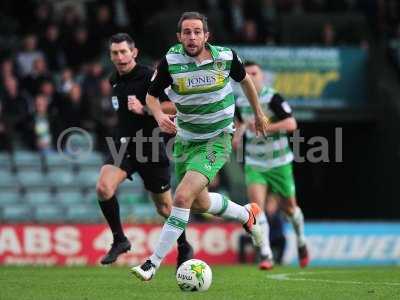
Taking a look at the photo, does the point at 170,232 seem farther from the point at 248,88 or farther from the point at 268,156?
the point at 268,156

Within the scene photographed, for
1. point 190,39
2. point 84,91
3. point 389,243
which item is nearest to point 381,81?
point 389,243

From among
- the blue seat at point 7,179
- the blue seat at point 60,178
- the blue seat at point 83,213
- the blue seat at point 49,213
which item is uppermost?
the blue seat at point 7,179

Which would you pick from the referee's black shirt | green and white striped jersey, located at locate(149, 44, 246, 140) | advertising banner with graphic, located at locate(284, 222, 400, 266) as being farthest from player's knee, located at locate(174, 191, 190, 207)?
advertising banner with graphic, located at locate(284, 222, 400, 266)

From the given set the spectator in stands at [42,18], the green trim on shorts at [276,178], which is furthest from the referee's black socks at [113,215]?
the spectator in stands at [42,18]

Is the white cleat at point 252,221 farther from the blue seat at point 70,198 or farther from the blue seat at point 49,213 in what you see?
the blue seat at point 70,198

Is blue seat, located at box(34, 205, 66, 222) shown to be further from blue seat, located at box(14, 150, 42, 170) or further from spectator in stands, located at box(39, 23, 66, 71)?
spectator in stands, located at box(39, 23, 66, 71)

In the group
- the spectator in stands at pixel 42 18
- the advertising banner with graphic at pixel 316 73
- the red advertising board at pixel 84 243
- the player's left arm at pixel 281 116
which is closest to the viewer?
the player's left arm at pixel 281 116

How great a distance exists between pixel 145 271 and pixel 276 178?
4.77 meters

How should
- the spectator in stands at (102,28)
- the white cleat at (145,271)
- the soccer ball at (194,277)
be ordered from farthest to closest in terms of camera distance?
the spectator in stands at (102,28)
the white cleat at (145,271)
the soccer ball at (194,277)

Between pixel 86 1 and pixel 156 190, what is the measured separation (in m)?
13.4

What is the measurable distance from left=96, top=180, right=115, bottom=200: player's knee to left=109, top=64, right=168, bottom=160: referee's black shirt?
0.49 meters

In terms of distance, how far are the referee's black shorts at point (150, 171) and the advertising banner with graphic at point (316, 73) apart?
426 inches

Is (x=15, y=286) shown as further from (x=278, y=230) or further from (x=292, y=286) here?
(x=278, y=230)

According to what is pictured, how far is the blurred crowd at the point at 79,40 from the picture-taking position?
67.4 feet
